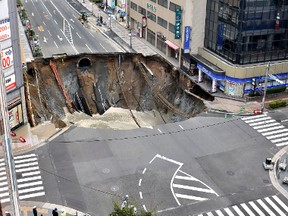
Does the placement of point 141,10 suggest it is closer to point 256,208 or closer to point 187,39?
point 187,39

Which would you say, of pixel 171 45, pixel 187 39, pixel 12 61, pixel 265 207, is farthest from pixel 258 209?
pixel 171 45

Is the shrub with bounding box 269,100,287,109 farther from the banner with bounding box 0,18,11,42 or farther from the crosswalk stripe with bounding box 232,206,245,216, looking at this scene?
the banner with bounding box 0,18,11,42

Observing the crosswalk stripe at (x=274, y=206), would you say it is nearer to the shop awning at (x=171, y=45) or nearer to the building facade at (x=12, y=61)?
the building facade at (x=12, y=61)

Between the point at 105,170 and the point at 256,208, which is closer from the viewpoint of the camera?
the point at 256,208

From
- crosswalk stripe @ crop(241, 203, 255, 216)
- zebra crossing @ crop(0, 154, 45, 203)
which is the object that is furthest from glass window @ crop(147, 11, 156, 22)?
crosswalk stripe @ crop(241, 203, 255, 216)

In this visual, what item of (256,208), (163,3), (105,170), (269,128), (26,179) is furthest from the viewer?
(163,3)
